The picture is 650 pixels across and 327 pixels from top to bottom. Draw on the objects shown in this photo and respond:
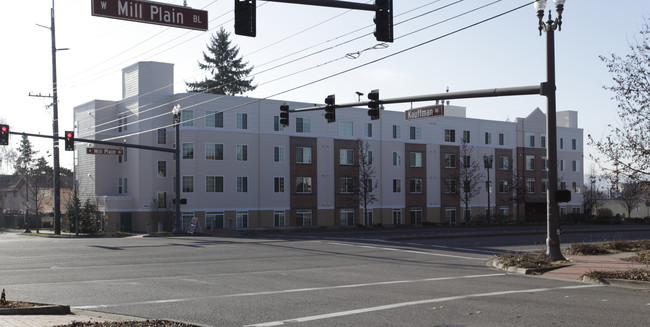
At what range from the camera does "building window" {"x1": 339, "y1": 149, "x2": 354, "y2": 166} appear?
61.1 metres

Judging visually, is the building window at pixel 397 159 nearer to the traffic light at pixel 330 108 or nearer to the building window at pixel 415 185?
the building window at pixel 415 185

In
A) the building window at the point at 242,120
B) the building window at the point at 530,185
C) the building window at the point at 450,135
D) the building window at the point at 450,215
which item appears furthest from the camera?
the building window at the point at 530,185

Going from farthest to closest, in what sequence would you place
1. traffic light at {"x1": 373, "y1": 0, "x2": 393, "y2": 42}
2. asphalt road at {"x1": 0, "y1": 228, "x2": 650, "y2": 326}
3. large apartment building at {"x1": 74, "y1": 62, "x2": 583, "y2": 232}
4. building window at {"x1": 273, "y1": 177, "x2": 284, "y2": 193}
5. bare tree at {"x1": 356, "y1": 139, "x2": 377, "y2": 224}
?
bare tree at {"x1": 356, "y1": 139, "x2": 377, "y2": 224}
building window at {"x1": 273, "y1": 177, "x2": 284, "y2": 193}
large apartment building at {"x1": 74, "y1": 62, "x2": 583, "y2": 232}
traffic light at {"x1": 373, "y1": 0, "x2": 393, "y2": 42}
asphalt road at {"x1": 0, "y1": 228, "x2": 650, "y2": 326}

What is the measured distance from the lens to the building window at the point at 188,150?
172 feet

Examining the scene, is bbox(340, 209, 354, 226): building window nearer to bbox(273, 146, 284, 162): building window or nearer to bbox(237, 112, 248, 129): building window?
bbox(273, 146, 284, 162): building window

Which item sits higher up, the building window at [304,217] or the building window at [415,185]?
the building window at [415,185]

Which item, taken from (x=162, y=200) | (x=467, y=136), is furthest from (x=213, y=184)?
(x=467, y=136)

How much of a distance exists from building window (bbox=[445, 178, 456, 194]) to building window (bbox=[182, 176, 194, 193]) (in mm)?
29483

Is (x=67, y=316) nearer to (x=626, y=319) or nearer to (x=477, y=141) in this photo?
(x=626, y=319)

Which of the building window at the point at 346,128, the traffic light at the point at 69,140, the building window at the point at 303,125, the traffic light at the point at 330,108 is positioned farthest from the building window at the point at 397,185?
the traffic light at the point at 330,108

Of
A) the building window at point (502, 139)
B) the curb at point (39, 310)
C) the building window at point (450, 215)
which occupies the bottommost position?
the building window at point (450, 215)

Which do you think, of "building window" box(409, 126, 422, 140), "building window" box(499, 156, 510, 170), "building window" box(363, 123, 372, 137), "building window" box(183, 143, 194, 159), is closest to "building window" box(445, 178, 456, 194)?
"building window" box(409, 126, 422, 140)

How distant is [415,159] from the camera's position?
2613 inches

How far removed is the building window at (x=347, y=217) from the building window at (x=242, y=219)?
10.7 meters
